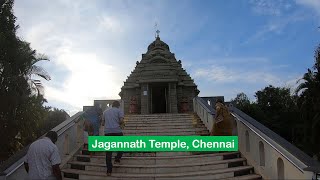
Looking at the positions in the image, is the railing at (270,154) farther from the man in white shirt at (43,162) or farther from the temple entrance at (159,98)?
the temple entrance at (159,98)

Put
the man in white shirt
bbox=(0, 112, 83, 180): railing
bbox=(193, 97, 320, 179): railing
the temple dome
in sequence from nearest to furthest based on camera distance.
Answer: the man in white shirt
bbox=(193, 97, 320, 179): railing
bbox=(0, 112, 83, 180): railing
the temple dome

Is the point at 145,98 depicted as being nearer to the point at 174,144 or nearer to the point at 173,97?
the point at 173,97

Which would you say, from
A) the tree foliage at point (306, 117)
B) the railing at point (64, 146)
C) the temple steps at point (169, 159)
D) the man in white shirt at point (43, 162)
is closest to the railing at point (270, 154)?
the temple steps at point (169, 159)

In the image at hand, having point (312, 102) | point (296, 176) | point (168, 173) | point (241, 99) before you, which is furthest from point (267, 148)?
point (241, 99)

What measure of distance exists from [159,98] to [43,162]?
2033 centimetres

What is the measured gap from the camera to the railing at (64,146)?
20.8 feet

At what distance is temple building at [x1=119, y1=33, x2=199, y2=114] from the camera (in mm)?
22594

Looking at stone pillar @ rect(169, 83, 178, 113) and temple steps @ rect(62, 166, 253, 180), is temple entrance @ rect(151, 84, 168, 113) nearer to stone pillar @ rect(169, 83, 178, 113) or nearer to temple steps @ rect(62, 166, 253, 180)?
stone pillar @ rect(169, 83, 178, 113)

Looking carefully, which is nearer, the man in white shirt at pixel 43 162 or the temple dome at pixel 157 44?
the man in white shirt at pixel 43 162

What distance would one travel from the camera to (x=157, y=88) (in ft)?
80.0

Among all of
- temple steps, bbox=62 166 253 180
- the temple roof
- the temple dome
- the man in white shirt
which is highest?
the temple dome

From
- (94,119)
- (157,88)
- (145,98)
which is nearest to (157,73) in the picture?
(157,88)

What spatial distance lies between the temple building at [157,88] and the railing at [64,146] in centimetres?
1215

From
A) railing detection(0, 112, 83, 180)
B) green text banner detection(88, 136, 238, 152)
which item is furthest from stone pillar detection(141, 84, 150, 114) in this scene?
green text banner detection(88, 136, 238, 152)
